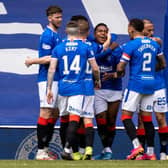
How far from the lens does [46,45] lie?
14438mm

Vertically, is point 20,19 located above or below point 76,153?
above

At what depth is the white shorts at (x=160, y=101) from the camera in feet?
48.3

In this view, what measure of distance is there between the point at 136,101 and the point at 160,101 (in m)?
0.47

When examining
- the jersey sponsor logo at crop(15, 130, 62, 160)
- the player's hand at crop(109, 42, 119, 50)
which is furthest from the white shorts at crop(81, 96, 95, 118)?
the jersey sponsor logo at crop(15, 130, 62, 160)

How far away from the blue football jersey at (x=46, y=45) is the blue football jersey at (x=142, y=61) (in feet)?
2.80

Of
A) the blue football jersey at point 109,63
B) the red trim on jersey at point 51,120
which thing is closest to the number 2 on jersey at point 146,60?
the blue football jersey at point 109,63

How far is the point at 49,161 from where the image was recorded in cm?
1377

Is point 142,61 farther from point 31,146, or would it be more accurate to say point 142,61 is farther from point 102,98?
point 31,146

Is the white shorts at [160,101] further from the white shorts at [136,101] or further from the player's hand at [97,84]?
the player's hand at [97,84]

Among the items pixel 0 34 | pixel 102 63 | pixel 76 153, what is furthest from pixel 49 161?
pixel 0 34

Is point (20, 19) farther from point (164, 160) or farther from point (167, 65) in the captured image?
point (164, 160)

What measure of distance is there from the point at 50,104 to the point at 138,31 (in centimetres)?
135

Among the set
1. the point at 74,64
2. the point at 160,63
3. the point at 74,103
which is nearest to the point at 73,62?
the point at 74,64

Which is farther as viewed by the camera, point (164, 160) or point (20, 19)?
point (20, 19)
